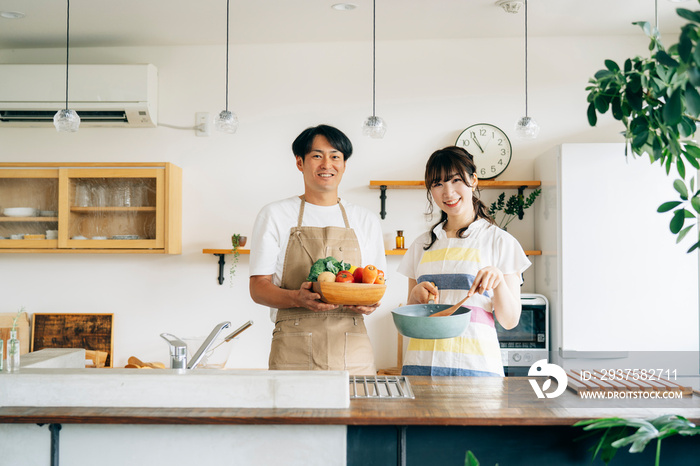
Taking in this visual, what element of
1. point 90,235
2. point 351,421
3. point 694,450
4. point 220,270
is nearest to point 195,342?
point 220,270

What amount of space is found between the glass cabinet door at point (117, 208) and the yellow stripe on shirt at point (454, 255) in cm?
202

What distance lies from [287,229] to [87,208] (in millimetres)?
1839

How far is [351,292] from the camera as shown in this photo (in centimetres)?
173

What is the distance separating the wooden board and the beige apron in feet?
6.51

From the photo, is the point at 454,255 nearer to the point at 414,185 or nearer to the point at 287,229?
the point at 287,229

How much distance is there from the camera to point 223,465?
1.46 m

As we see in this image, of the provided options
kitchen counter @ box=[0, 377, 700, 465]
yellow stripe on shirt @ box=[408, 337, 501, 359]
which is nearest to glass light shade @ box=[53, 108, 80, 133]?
kitchen counter @ box=[0, 377, 700, 465]

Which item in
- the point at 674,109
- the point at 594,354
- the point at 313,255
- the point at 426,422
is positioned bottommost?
the point at 594,354

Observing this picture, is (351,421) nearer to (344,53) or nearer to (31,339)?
(344,53)

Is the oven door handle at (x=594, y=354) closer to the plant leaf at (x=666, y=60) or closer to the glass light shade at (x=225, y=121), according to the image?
the glass light shade at (x=225, y=121)

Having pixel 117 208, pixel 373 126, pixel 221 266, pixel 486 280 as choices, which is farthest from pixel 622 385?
pixel 117 208

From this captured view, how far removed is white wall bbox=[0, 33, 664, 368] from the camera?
359cm

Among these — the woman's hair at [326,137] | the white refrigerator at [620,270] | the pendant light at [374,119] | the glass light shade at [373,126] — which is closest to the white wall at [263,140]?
the pendant light at [374,119]

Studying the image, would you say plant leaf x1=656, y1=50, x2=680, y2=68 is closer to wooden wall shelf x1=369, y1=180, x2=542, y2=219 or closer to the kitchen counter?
the kitchen counter
